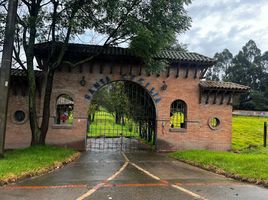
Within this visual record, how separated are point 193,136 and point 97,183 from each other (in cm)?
1045

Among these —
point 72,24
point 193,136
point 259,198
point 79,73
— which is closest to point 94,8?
point 72,24

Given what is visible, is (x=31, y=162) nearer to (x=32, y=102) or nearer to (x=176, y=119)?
(x=32, y=102)

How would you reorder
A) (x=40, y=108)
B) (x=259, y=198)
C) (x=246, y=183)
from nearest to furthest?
(x=259, y=198), (x=246, y=183), (x=40, y=108)

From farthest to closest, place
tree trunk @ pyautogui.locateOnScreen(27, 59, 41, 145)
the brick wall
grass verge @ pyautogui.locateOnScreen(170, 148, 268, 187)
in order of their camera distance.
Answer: the brick wall
tree trunk @ pyautogui.locateOnScreen(27, 59, 41, 145)
grass verge @ pyautogui.locateOnScreen(170, 148, 268, 187)

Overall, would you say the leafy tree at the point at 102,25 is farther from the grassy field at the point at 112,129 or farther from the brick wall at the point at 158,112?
the grassy field at the point at 112,129

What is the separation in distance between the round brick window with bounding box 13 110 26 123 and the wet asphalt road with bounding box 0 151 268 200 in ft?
20.5

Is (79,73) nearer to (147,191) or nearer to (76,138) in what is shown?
(76,138)

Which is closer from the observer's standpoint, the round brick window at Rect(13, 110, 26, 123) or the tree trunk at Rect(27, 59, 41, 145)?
the tree trunk at Rect(27, 59, 41, 145)

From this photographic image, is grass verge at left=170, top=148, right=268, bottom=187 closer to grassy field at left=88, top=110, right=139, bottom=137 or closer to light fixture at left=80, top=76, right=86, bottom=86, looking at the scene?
light fixture at left=80, top=76, right=86, bottom=86

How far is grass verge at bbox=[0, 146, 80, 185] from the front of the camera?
8578 millimetres

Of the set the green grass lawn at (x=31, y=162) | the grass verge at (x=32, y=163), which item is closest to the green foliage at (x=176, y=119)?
the grass verge at (x=32, y=163)

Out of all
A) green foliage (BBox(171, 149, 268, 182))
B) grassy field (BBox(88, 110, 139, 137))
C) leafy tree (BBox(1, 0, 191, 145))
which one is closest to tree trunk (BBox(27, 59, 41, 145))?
leafy tree (BBox(1, 0, 191, 145))

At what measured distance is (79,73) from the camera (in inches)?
675

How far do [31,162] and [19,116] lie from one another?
6.88 m
